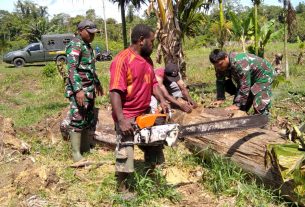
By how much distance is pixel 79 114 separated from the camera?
5.09m

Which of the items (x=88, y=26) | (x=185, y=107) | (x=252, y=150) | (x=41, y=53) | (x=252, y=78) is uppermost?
(x=88, y=26)

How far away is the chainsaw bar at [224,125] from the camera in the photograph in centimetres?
390

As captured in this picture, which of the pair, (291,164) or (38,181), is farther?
(38,181)

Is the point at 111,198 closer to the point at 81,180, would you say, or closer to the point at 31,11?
the point at 81,180

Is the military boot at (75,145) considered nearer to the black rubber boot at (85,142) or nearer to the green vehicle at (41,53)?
the black rubber boot at (85,142)

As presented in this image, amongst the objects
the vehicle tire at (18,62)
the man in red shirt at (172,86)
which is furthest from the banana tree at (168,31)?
the vehicle tire at (18,62)

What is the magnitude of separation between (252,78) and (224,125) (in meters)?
1.36

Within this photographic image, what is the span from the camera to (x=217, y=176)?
4.02 meters

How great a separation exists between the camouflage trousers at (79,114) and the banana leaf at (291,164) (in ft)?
8.46

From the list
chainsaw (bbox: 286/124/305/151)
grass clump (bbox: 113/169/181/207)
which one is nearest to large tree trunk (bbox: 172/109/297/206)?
chainsaw (bbox: 286/124/305/151)

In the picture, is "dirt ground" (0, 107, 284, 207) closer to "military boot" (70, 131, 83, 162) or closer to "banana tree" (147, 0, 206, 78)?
"military boot" (70, 131, 83, 162)

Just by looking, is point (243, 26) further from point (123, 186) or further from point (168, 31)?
point (123, 186)

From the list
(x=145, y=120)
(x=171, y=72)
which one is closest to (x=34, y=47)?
(x=171, y=72)

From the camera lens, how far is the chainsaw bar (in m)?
3.90
